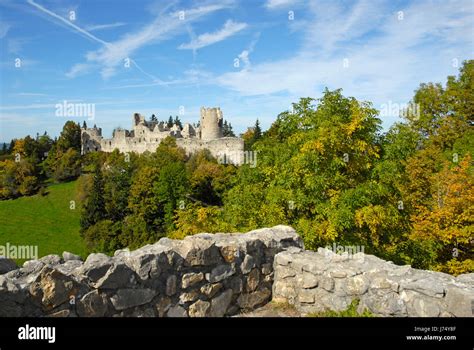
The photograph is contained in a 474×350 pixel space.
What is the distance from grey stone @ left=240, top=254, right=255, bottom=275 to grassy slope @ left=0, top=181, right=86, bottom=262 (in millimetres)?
39052

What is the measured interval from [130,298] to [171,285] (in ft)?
2.47

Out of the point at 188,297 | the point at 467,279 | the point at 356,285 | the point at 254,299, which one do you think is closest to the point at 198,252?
the point at 188,297

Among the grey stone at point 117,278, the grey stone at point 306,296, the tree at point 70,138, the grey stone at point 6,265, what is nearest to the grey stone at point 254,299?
the grey stone at point 306,296

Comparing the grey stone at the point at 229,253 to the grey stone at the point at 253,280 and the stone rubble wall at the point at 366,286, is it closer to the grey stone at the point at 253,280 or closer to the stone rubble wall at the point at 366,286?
the grey stone at the point at 253,280

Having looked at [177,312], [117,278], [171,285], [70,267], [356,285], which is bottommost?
[177,312]

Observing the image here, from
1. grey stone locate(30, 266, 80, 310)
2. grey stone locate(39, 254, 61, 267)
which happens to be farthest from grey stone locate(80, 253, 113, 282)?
grey stone locate(39, 254, 61, 267)

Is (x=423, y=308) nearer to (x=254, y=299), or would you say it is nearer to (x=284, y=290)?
(x=284, y=290)

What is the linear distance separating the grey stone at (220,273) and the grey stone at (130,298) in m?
1.17

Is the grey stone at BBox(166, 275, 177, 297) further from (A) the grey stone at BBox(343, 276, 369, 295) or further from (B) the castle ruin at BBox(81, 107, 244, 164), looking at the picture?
(B) the castle ruin at BBox(81, 107, 244, 164)

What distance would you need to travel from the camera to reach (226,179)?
164 feet

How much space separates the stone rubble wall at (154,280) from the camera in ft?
17.9

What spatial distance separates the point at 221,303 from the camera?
285 inches
